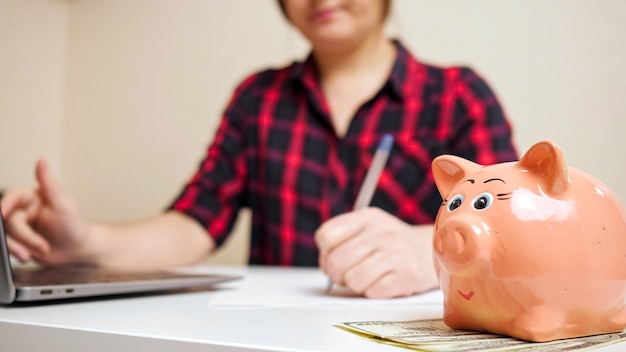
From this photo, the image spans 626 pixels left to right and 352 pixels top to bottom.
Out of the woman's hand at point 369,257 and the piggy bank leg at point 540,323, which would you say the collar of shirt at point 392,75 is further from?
the piggy bank leg at point 540,323

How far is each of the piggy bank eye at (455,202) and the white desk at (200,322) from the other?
9 centimetres

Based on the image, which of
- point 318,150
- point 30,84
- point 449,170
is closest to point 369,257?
point 449,170

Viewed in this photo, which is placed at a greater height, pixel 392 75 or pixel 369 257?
pixel 392 75

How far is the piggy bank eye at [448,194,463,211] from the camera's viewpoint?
356mm

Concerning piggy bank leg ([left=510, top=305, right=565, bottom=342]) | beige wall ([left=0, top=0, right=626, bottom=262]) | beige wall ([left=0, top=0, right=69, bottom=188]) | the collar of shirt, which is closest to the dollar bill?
piggy bank leg ([left=510, top=305, right=565, bottom=342])

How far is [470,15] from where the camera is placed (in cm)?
132

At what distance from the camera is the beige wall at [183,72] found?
3.83ft

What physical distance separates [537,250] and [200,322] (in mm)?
213

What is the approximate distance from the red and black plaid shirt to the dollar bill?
0.64 meters

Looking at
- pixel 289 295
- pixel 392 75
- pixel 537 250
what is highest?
pixel 392 75

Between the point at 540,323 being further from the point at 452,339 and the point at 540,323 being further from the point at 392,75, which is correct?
the point at 392,75

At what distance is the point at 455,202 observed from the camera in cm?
36

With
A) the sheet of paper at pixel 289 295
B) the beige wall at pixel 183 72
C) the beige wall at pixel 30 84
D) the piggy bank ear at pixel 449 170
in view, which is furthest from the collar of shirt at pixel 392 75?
the beige wall at pixel 30 84

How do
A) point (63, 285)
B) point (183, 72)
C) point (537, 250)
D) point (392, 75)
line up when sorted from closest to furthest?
point (537, 250)
point (63, 285)
point (392, 75)
point (183, 72)
